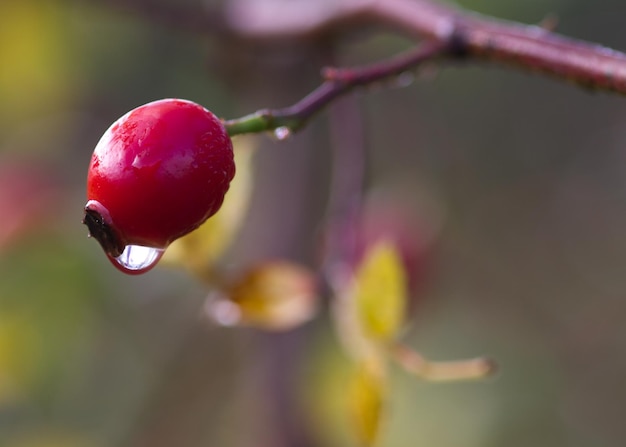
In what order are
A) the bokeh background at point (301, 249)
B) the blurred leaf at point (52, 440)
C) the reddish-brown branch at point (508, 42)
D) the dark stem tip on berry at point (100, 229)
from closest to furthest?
the dark stem tip on berry at point (100, 229), the reddish-brown branch at point (508, 42), the blurred leaf at point (52, 440), the bokeh background at point (301, 249)

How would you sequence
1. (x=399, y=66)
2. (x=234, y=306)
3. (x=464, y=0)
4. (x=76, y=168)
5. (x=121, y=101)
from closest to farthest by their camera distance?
(x=399, y=66)
(x=234, y=306)
(x=76, y=168)
(x=464, y=0)
(x=121, y=101)

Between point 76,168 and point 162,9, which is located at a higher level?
point 162,9

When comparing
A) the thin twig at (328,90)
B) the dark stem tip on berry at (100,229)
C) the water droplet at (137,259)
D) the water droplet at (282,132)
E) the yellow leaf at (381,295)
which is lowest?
the yellow leaf at (381,295)

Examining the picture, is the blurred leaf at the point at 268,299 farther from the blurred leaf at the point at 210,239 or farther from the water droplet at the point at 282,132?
the water droplet at the point at 282,132

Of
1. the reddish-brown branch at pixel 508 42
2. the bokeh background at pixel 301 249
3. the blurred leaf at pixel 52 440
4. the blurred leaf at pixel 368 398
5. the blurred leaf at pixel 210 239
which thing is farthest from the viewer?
the bokeh background at pixel 301 249

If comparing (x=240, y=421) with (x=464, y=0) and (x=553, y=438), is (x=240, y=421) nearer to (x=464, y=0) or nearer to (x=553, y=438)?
(x=553, y=438)

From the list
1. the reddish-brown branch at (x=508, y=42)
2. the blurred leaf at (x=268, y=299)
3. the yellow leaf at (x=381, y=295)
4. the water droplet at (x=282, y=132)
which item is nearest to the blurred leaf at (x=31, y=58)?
the reddish-brown branch at (x=508, y=42)

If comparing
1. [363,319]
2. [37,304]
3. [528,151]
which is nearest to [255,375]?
[37,304]
